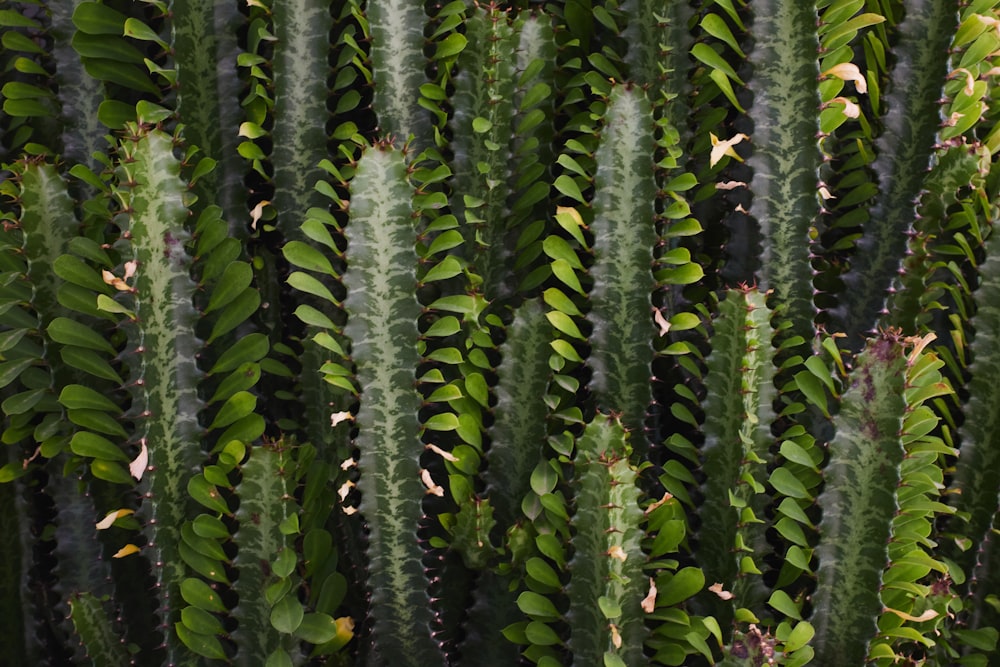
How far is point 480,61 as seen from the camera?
1.60 m

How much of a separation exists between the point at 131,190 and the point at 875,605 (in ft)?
4.20

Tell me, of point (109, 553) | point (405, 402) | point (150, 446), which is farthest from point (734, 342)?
point (109, 553)

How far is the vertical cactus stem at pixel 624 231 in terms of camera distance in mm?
1475

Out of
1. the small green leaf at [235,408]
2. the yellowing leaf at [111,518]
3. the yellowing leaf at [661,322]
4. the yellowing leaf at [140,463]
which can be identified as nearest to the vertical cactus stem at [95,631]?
the yellowing leaf at [111,518]

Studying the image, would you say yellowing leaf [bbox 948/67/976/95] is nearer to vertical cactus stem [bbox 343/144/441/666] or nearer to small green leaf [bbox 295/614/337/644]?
vertical cactus stem [bbox 343/144/441/666]

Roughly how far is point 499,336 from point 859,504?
0.64m

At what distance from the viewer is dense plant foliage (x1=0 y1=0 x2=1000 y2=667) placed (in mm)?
1386

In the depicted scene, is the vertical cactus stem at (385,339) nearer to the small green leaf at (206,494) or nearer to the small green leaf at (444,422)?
the small green leaf at (444,422)

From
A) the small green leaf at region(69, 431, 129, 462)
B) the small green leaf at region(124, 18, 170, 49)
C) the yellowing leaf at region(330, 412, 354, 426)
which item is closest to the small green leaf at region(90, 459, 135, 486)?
the small green leaf at region(69, 431, 129, 462)

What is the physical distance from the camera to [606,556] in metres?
1.31

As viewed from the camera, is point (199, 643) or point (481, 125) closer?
point (199, 643)

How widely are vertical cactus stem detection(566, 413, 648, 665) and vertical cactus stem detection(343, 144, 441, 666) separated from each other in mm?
263

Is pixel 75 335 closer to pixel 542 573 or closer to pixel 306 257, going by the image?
pixel 306 257

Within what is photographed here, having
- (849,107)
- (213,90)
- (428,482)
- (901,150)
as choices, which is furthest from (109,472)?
(901,150)
